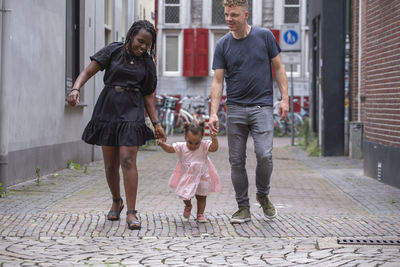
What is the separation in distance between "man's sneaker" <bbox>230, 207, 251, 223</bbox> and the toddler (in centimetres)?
24

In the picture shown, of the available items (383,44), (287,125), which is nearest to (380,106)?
(383,44)

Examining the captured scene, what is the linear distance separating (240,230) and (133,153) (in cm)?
106

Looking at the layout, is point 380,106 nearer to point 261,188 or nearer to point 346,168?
point 346,168

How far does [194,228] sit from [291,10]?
90.5ft

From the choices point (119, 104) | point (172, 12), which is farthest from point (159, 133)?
point (172, 12)

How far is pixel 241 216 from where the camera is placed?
7.04 m

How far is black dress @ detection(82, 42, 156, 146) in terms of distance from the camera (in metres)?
6.77

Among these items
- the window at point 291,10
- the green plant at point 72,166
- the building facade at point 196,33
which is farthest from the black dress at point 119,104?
the window at point 291,10

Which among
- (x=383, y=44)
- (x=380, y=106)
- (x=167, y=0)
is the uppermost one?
(x=167, y=0)

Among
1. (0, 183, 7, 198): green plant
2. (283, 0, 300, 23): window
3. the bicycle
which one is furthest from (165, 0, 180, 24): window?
(0, 183, 7, 198): green plant

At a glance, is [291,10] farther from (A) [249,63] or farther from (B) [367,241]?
(B) [367,241]

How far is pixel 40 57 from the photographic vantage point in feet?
36.1

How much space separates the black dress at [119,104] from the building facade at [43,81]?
238cm

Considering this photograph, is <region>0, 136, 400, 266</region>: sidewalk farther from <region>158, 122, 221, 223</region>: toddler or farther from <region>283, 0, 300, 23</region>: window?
<region>283, 0, 300, 23</region>: window
